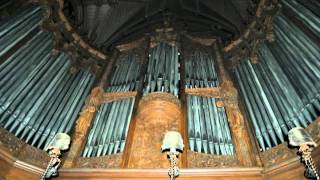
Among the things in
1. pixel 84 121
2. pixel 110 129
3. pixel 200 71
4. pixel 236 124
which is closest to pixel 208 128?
pixel 236 124

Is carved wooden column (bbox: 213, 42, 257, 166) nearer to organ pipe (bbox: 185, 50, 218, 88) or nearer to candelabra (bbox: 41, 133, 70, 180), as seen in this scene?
organ pipe (bbox: 185, 50, 218, 88)

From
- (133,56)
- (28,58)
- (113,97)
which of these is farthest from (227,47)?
(28,58)

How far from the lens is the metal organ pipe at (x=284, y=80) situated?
584cm

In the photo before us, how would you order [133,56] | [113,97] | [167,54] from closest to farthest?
[113,97], [167,54], [133,56]

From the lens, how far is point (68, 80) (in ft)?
25.9

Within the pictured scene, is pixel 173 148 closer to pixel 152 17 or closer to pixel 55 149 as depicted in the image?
pixel 55 149

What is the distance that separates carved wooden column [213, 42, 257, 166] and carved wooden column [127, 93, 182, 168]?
92 centimetres

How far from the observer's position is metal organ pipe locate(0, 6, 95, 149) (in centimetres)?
608

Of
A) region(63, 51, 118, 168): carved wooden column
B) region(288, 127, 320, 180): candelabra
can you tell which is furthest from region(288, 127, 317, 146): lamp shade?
region(63, 51, 118, 168): carved wooden column

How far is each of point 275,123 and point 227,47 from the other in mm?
3513

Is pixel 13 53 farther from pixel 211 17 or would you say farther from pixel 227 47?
pixel 211 17

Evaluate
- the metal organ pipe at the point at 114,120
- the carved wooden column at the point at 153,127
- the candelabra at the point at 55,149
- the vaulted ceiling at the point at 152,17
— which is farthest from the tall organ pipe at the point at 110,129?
the vaulted ceiling at the point at 152,17

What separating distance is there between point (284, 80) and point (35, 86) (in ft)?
15.3

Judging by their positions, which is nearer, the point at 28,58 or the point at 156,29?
the point at 28,58
